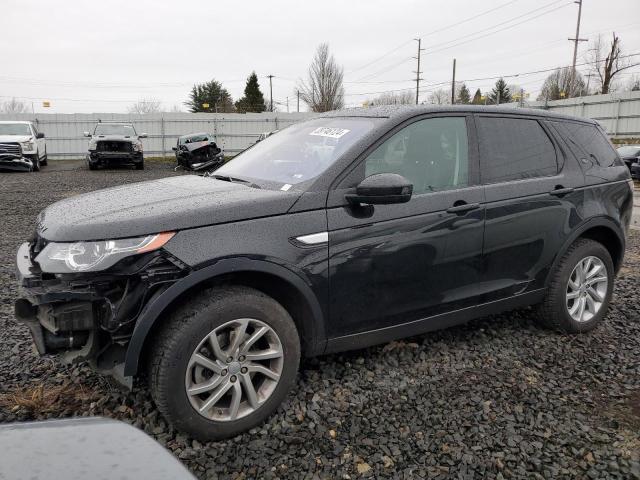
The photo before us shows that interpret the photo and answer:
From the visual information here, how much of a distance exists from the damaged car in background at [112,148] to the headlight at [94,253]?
729 inches

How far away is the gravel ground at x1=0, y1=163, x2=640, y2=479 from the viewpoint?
2.42 meters

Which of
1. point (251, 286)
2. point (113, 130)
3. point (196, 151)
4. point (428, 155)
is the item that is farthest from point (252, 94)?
point (251, 286)

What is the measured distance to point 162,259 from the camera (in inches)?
92.6

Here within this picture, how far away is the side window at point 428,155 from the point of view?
3.06m

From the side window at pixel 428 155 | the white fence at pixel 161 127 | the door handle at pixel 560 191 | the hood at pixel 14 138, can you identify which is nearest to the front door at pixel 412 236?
the side window at pixel 428 155

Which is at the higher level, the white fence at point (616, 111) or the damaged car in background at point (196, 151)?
the white fence at point (616, 111)

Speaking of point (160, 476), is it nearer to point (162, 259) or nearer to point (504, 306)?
point (162, 259)

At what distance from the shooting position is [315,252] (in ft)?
8.90

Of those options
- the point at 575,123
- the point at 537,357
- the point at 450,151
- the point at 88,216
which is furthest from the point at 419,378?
the point at 575,123

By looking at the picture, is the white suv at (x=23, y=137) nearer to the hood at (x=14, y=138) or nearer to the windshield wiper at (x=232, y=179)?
the hood at (x=14, y=138)

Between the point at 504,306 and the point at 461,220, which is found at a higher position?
the point at 461,220

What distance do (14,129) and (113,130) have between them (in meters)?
3.50

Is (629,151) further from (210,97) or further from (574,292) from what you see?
(210,97)

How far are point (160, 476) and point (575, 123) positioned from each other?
4020 mm
